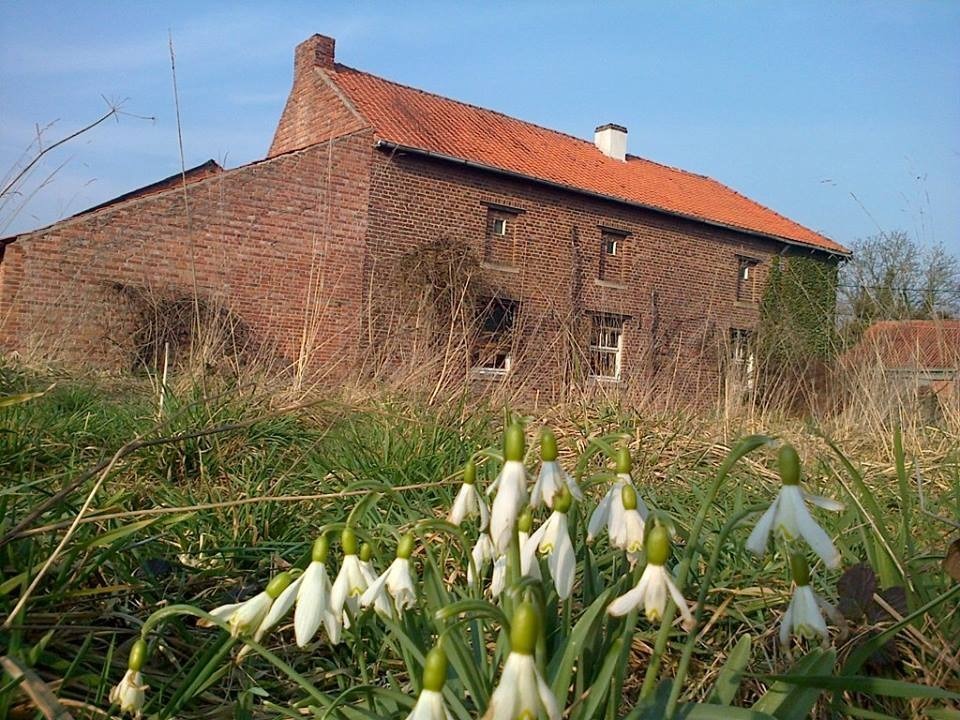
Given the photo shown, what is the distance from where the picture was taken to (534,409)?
4.54 metres

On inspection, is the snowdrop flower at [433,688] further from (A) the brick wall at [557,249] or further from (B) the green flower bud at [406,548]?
(A) the brick wall at [557,249]

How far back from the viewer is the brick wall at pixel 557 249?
15656 mm

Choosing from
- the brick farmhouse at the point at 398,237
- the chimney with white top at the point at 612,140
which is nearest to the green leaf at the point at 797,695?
the brick farmhouse at the point at 398,237

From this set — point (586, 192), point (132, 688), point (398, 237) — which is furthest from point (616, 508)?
point (586, 192)

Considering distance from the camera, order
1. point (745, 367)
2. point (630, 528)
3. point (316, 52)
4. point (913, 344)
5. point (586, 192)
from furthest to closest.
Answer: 1. point (586, 192)
2. point (316, 52)
3. point (745, 367)
4. point (913, 344)
5. point (630, 528)

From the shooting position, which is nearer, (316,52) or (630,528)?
(630,528)

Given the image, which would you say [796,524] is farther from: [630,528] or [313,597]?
[313,597]

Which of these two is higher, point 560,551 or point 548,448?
point 548,448

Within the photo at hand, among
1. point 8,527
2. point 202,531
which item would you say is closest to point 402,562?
point 8,527

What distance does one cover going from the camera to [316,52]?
17.2 m

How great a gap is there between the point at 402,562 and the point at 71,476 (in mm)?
1647

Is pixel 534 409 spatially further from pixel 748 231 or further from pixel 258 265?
pixel 748 231

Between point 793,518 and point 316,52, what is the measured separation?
17672 millimetres

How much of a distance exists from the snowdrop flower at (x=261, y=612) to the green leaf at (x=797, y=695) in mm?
671
